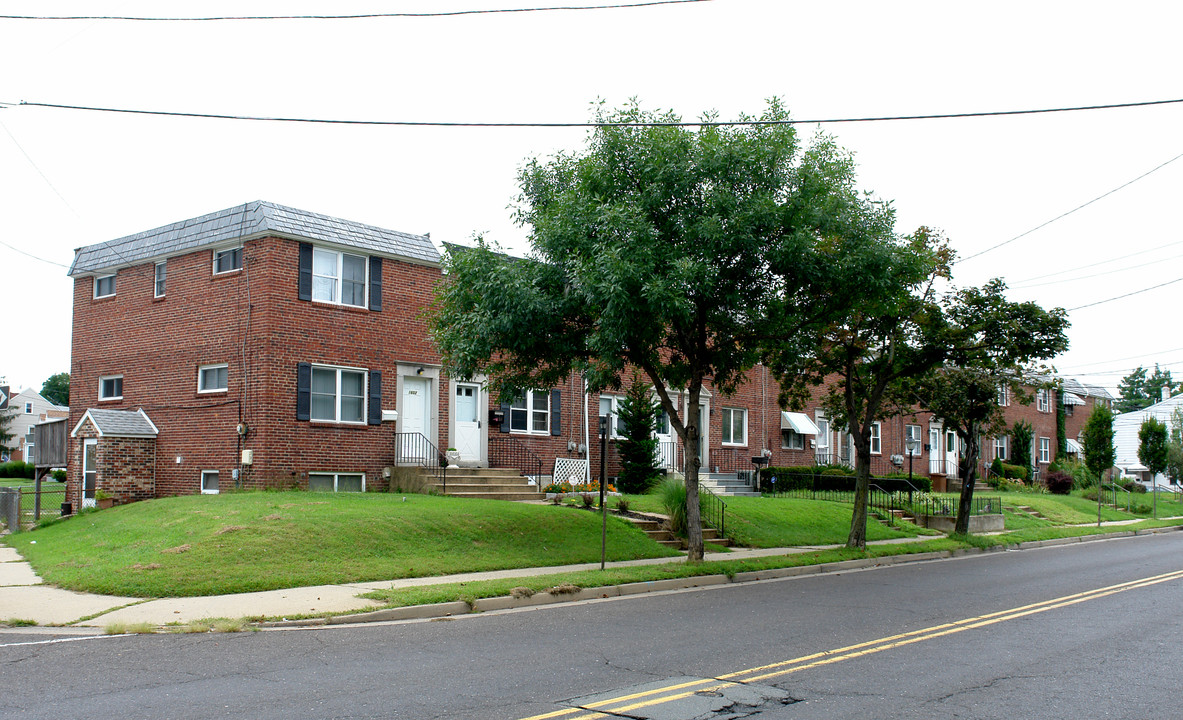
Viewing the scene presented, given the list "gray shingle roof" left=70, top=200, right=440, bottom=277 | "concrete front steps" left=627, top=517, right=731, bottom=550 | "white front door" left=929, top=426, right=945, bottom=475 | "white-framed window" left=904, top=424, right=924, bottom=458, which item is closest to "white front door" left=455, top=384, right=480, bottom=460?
"gray shingle roof" left=70, top=200, right=440, bottom=277

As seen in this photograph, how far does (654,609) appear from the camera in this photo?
12250mm

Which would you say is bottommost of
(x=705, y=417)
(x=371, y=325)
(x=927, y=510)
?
(x=927, y=510)

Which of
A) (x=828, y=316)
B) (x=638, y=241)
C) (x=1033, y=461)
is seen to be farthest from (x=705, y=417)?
(x=1033, y=461)

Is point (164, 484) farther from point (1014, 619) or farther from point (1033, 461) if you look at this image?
point (1033, 461)

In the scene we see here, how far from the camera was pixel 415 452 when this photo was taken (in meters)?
23.7

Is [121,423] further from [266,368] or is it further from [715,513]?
[715,513]

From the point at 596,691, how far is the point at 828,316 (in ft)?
35.4

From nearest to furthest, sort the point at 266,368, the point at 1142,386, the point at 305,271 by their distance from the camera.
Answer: the point at 266,368, the point at 305,271, the point at 1142,386

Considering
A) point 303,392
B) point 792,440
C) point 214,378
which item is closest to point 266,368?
point 303,392

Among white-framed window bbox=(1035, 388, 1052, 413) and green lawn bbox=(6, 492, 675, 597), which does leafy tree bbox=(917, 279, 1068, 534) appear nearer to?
green lawn bbox=(6, 492, 675, 597)

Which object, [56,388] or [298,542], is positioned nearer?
[298,542]

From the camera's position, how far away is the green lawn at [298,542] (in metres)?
13.2

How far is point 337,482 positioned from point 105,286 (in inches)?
379

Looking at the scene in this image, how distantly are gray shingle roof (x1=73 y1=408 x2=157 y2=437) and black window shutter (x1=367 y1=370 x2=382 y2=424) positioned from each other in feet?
18.3
